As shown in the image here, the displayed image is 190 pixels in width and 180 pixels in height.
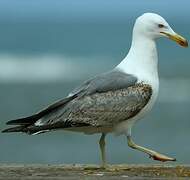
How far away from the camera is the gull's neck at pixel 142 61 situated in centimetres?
996

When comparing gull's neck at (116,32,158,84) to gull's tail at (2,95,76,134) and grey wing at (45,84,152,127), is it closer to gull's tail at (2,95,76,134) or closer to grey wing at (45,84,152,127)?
grey wing at (45,84,152,127)

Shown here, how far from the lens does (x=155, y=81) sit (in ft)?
32.7

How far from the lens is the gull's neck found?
32.7 ft

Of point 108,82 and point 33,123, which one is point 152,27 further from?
point 33,123

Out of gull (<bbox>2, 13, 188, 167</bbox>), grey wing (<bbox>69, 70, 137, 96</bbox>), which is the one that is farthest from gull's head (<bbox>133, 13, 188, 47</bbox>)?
grey wing (<bbox>69, 70, 137, 96</bbox>)

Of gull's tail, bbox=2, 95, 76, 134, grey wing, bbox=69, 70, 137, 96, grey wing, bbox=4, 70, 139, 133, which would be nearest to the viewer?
gull's tail, bbox=2, 95, 76, 134

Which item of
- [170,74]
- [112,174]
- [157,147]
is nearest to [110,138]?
[157,147]

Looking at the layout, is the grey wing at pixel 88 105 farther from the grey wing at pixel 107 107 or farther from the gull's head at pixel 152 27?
the gull's head at pixel 152 27

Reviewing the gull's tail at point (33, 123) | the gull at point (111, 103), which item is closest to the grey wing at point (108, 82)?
the gull at point (111, 103)

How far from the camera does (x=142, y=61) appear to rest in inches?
394

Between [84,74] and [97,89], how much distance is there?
30.9m

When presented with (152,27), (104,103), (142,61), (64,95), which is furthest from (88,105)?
(64,95)

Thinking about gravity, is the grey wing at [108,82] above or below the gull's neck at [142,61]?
below

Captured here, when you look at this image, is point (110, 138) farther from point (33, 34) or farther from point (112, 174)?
point (33, 34)
